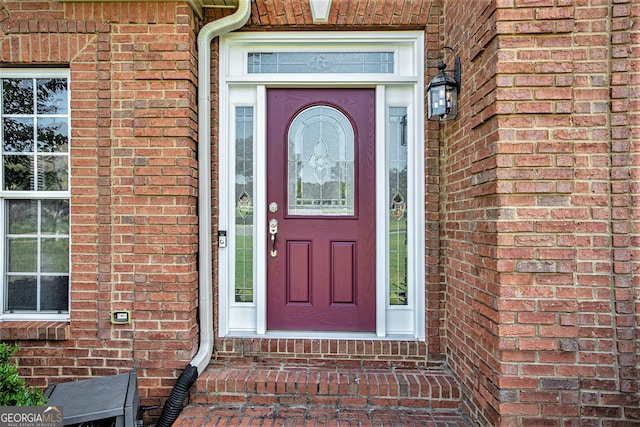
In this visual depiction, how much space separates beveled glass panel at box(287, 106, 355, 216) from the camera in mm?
2885

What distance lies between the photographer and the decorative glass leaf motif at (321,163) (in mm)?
2893

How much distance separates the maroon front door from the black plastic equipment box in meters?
1.06

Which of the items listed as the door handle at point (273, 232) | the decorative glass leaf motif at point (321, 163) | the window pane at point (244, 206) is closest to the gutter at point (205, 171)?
the window pane at point (244, 206)

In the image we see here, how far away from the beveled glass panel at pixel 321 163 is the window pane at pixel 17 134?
1.91 meters

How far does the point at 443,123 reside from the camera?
2.72 m

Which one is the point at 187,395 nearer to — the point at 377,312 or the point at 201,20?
the point at 377,312

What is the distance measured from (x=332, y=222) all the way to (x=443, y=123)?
112 cm

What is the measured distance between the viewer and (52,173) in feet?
8.78

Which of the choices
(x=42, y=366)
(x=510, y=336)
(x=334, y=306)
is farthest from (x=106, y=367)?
(x=510, y=336)

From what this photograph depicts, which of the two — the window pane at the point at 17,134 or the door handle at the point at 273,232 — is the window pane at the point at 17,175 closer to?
the window pane at the point at 17,134

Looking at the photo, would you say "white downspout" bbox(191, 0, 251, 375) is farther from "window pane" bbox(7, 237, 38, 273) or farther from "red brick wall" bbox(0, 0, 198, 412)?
"window pane" bbox(7, 237, 38, 273)

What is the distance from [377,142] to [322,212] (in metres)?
0.70

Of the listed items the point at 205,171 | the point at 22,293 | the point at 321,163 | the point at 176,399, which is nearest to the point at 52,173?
the point at 22,293

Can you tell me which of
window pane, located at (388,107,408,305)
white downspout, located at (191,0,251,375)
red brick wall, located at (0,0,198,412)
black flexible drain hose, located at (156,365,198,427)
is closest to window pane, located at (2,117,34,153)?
red brick wall, located at (0,0,198,412)
